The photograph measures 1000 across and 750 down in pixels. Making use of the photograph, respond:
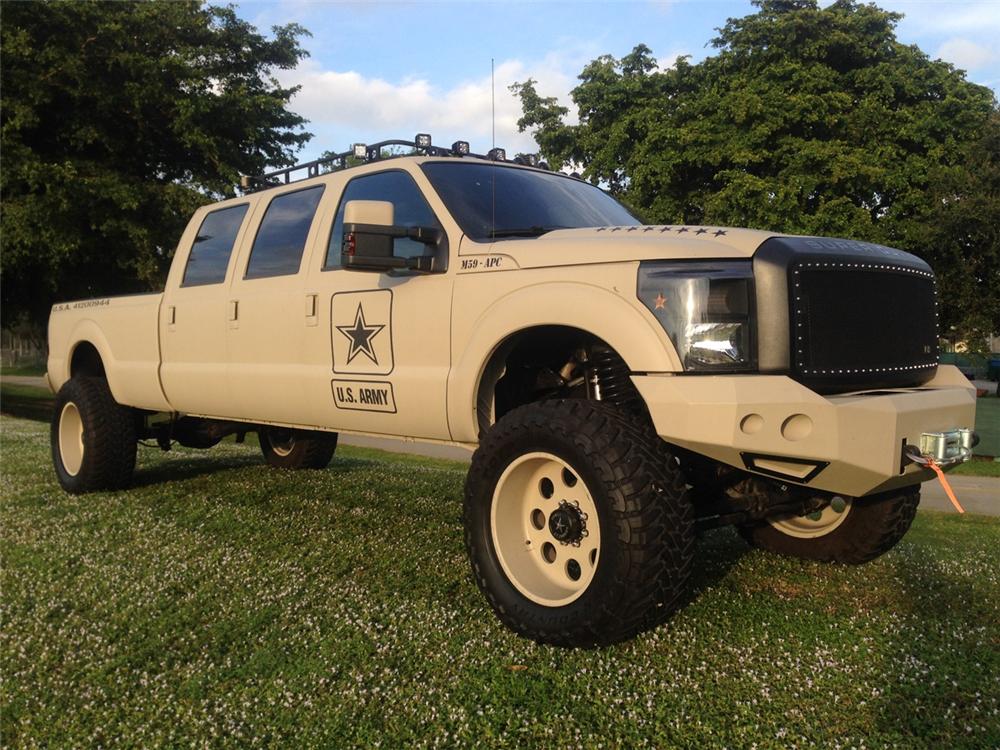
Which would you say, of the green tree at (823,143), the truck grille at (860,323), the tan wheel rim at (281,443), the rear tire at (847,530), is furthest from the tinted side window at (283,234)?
the green tree at (823,143)

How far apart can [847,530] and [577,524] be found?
1.73 meters

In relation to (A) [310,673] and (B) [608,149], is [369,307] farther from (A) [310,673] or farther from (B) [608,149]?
(B) [608,149]

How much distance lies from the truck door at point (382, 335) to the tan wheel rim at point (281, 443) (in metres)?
2.78

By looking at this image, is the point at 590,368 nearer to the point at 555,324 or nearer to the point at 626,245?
the point at 555,324

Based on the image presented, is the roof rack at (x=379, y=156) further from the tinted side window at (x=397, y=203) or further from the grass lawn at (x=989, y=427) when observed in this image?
the grass lawn at (x=989, y=427)

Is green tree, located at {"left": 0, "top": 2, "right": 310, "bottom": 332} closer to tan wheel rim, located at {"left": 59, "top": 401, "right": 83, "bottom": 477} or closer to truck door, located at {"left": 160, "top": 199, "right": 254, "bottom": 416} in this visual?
tan wheel rim, located at {"left": 59, "top": 401, "right": 83, "bottom": 477}

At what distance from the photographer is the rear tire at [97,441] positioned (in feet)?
20.7

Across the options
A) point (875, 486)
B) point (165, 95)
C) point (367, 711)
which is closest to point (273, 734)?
point (367, 711)

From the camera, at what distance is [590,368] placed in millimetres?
3783

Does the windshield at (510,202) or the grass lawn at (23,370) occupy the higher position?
the windshield at (510,202)

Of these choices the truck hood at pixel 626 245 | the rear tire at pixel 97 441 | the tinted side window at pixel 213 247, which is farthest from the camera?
the rear tire at pixel 97 441

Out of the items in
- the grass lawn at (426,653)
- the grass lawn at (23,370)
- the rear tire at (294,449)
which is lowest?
the grass lawn at (23,370)

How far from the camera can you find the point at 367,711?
2715mm

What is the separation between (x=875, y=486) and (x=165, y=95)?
17.1 meters
